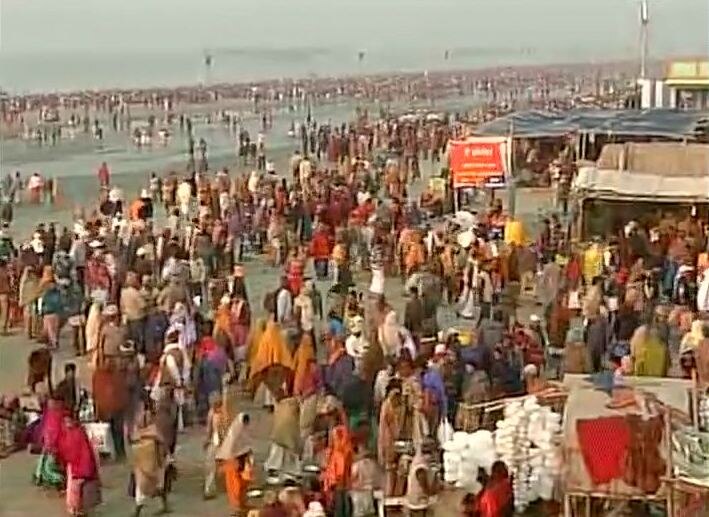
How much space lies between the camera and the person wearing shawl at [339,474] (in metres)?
8.78

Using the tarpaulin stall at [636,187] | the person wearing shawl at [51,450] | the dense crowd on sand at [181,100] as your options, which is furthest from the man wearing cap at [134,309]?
the dense crowd on sand at [181,100]

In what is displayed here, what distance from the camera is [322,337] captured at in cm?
1172

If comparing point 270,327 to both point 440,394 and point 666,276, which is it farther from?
point 666,276

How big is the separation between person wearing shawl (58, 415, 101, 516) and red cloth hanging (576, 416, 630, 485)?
9.98ft

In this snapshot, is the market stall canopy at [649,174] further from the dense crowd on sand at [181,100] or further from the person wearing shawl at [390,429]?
the dense crowd on sand at [181,100]

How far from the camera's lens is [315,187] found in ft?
71.9

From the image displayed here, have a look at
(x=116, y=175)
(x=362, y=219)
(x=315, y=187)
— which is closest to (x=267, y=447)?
(x=362, y=219)

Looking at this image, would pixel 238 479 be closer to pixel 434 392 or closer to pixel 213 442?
pixel 213 442

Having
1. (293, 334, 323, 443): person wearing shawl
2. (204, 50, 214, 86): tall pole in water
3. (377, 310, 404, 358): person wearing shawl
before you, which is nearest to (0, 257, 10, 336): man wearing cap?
(293, 334, 323, 443): person wearing shawl

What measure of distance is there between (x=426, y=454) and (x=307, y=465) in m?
0.83

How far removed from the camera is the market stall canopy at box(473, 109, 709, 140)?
21.7 meters

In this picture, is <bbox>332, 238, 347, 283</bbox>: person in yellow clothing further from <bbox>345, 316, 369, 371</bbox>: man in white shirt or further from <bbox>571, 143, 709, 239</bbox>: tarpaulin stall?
<bbox>345, 316, 369, 371</bbox>: man in white shirt

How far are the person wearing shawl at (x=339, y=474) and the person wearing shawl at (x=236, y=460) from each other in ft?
1.88

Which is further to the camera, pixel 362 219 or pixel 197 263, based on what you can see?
pixel 362 219
